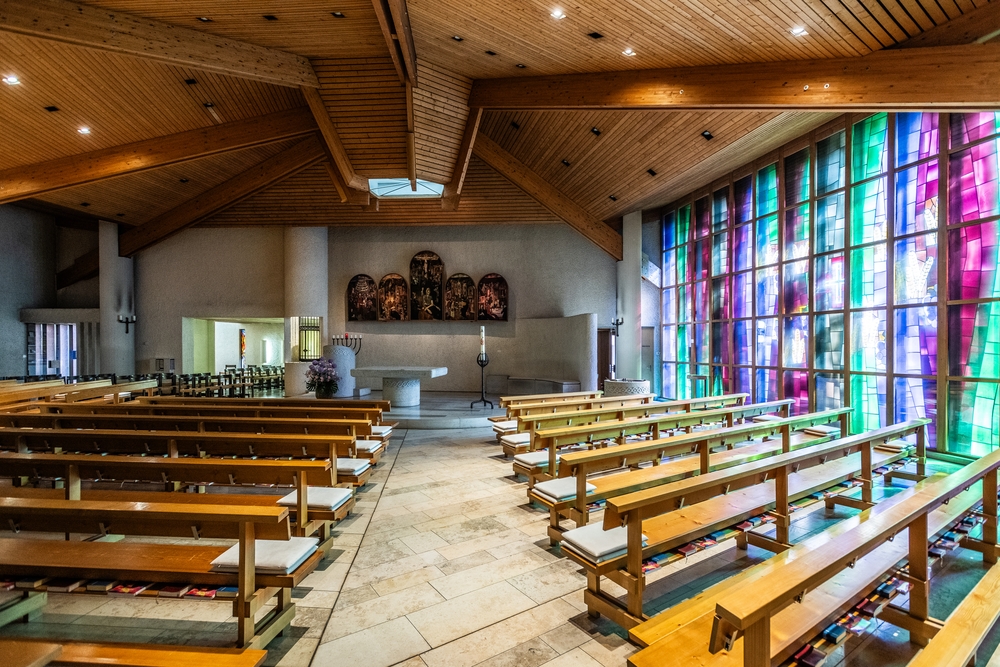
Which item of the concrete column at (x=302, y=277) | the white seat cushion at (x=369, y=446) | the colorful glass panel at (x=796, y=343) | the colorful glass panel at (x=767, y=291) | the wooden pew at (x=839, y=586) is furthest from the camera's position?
the concrete column at (x=302, y=277)

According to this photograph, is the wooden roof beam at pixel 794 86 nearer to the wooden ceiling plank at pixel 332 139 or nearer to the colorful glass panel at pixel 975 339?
the colorful glass panel at pixel 975 339

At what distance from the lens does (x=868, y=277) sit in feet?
19.7

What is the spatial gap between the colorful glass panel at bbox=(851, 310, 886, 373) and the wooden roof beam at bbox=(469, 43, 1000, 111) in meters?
2.57

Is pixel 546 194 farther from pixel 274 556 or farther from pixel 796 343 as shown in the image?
pixel 274 556

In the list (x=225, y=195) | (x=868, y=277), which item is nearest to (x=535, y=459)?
(x=868, y=277)

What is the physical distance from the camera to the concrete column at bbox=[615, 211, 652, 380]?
963 centimetres

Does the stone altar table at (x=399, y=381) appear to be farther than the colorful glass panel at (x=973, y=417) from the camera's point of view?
Yes

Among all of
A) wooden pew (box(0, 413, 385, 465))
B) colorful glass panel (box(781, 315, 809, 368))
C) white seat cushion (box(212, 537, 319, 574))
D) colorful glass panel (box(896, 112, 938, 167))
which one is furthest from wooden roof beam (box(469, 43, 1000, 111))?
white seat cushion (box(212, 537, 319, 574))

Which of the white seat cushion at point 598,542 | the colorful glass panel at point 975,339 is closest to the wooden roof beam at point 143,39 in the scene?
the white seat cushion at point 598,542

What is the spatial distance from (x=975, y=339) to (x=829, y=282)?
1881mm

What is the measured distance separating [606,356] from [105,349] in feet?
38.0

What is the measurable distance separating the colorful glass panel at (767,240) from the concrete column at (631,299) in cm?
236

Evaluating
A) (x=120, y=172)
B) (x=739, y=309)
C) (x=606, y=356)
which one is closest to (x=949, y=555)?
(x=739, y=309)

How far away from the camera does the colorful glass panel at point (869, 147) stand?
5813 millimetres
